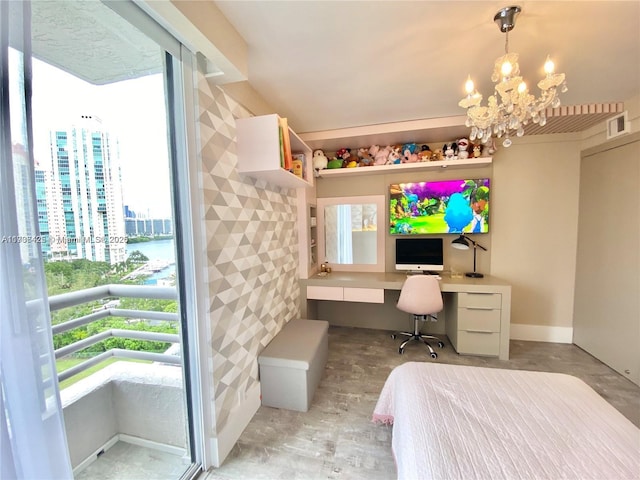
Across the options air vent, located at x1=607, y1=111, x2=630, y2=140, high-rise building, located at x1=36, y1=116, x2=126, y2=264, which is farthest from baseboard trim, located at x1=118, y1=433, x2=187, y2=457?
air vent, located at x1=607, y1=111, x2=630, y2=140

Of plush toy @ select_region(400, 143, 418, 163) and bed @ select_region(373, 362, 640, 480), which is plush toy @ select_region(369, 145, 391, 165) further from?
bed @ select_region(373, 362, 640, 480)

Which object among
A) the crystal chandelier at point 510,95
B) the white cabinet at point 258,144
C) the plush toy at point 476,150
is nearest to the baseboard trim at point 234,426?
the white cabinet at point 258,144

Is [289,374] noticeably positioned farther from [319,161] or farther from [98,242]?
[319,161]

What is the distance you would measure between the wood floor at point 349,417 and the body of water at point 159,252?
1152 millimetres

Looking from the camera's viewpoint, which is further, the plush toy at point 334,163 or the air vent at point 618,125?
the plush toy at point 334,163

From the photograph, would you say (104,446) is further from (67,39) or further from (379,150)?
(379,150)

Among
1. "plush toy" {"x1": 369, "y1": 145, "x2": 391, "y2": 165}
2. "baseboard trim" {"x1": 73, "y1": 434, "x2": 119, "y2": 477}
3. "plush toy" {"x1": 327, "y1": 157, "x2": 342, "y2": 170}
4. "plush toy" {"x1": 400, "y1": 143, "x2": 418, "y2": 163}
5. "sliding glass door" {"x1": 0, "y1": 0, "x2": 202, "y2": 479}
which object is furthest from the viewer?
"plush toy" {"x1": 327, "y1": 157, "x2": 342, "y2": 170}

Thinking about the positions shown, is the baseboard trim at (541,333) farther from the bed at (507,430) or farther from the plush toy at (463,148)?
the plush toy at (463,148)

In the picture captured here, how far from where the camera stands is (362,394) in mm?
2070

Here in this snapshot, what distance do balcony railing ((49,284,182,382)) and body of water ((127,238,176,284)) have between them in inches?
2.7

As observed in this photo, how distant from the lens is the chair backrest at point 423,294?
8.30 ft

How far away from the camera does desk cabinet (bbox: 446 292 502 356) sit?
2.51 meters

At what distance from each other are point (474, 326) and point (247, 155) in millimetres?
2660

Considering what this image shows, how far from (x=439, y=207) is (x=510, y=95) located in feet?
5.37
